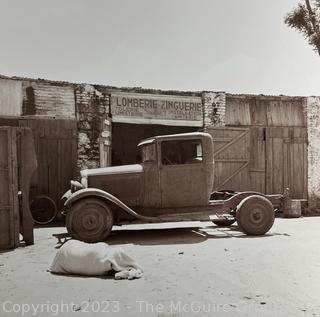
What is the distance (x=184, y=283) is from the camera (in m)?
4.34

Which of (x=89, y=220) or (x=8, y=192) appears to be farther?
(x=89, y=220)

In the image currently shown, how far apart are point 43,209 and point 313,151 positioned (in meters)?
9.23

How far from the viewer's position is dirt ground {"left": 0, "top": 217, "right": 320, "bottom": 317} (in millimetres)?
3518

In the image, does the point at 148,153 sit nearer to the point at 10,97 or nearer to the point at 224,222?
the point at 224,222

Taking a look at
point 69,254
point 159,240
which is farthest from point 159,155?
point 69,254

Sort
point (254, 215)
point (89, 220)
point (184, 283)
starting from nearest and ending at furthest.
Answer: point (184, 283) → point (89, 220) → point (254, 215)

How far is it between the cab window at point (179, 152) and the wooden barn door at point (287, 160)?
Answer: 5.94 metres

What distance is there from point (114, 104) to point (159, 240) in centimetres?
542

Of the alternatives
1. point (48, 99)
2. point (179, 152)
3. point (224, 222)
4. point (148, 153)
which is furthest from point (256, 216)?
point (48, 99)

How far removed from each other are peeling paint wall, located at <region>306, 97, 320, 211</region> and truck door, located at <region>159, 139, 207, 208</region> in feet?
23.5

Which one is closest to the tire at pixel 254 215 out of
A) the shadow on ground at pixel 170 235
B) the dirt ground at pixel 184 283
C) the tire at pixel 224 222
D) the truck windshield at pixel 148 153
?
the shadow on ground at pixel 170 235

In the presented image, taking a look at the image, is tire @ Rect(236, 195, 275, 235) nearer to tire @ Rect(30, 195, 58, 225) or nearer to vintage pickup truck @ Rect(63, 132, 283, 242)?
vintage pickup truck @ Rect(63, 132, 283, 242)

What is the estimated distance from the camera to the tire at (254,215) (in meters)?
7.76

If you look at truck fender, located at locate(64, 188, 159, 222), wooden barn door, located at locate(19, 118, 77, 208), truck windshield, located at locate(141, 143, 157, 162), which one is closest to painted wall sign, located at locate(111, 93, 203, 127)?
wooden barn door, located at locate(19, 118, 77, 208)
